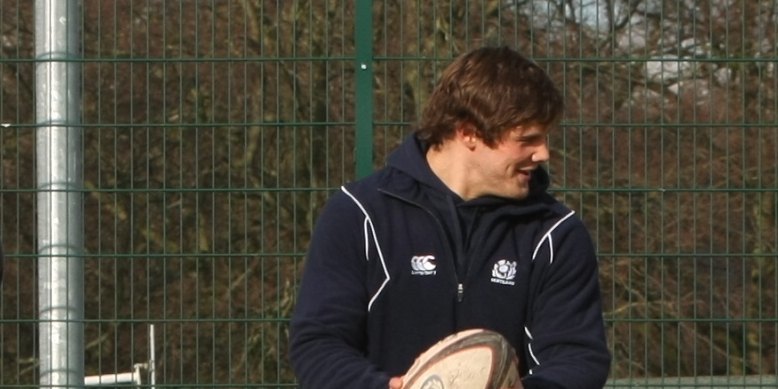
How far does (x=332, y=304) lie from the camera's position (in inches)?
138

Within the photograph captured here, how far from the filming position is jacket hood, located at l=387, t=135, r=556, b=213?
360 centimetres

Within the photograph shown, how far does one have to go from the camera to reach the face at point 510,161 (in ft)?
11.6

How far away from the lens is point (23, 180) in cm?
1010

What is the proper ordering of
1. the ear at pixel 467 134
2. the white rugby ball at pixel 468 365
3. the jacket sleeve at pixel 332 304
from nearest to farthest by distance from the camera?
the white rugby ball at pixel 468 365
the jacket sleeve at pixel 332 304
the ear at pixel 467 134

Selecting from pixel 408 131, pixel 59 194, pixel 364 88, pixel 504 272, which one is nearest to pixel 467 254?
pixel 504 272

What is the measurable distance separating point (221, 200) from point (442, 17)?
58.9 inches

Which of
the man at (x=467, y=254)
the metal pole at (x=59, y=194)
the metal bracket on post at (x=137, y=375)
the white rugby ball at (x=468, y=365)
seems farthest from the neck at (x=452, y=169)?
the metal bracket on post at (x=137, y=375)

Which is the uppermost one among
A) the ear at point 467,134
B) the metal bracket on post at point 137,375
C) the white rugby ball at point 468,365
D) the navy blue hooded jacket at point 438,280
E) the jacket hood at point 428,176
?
the ear at point 467,134

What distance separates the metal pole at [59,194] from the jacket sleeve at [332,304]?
13.6 feet

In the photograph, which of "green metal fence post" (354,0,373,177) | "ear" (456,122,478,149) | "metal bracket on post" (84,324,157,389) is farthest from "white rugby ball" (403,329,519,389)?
"metal bracket on post" (84,324,157,389)

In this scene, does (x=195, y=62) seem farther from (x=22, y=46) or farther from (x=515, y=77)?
(x=515, y=77)

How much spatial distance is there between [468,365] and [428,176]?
1.66 ft

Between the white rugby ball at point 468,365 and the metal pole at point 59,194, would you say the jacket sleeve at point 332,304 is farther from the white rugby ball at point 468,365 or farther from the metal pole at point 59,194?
the metal pole at point 59,194

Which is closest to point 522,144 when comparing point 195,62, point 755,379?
point 195,62
